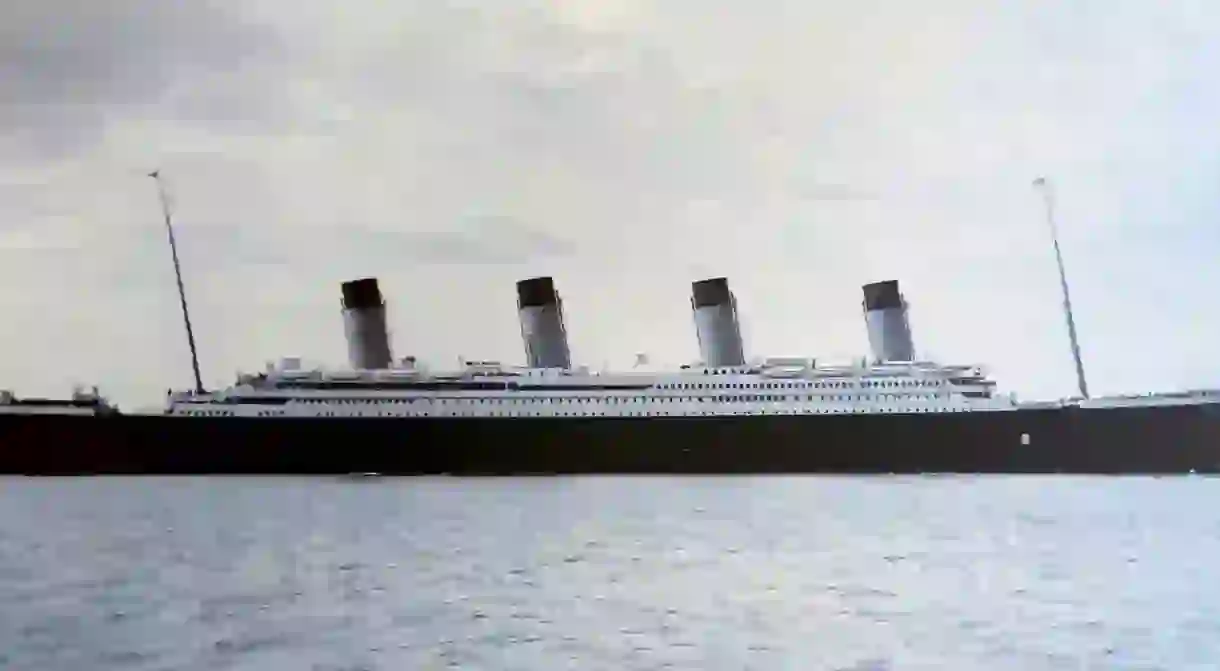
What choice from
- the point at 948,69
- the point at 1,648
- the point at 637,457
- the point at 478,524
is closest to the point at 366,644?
the point at 1,648

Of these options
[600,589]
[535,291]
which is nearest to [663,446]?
[535,291]

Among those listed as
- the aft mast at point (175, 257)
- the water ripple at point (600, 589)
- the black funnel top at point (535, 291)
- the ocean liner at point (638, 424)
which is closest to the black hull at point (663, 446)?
the ocean liner at point (638, 424)

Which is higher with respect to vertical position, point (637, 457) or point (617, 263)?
point (617, 263)

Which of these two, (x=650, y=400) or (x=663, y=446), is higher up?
(x=650, y=400)

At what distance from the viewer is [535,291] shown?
4816 mm

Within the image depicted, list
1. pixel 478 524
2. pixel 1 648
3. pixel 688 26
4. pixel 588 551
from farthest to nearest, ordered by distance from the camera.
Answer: pixel 478 524 < pixel 588 551 < pixel 688 26 < pixel 1 648

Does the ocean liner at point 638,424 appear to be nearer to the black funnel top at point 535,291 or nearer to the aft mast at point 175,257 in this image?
the black funnel top at point 535,291

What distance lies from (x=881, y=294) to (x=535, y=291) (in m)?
1.43

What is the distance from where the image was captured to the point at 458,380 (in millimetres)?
7758

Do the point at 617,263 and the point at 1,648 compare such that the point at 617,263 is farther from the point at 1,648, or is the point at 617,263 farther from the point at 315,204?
the point at 1,648

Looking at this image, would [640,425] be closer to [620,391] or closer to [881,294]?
[620,391]

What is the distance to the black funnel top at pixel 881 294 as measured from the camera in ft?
16.1

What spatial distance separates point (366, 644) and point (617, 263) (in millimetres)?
1753

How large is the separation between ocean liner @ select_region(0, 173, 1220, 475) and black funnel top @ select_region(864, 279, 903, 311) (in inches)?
8.5
